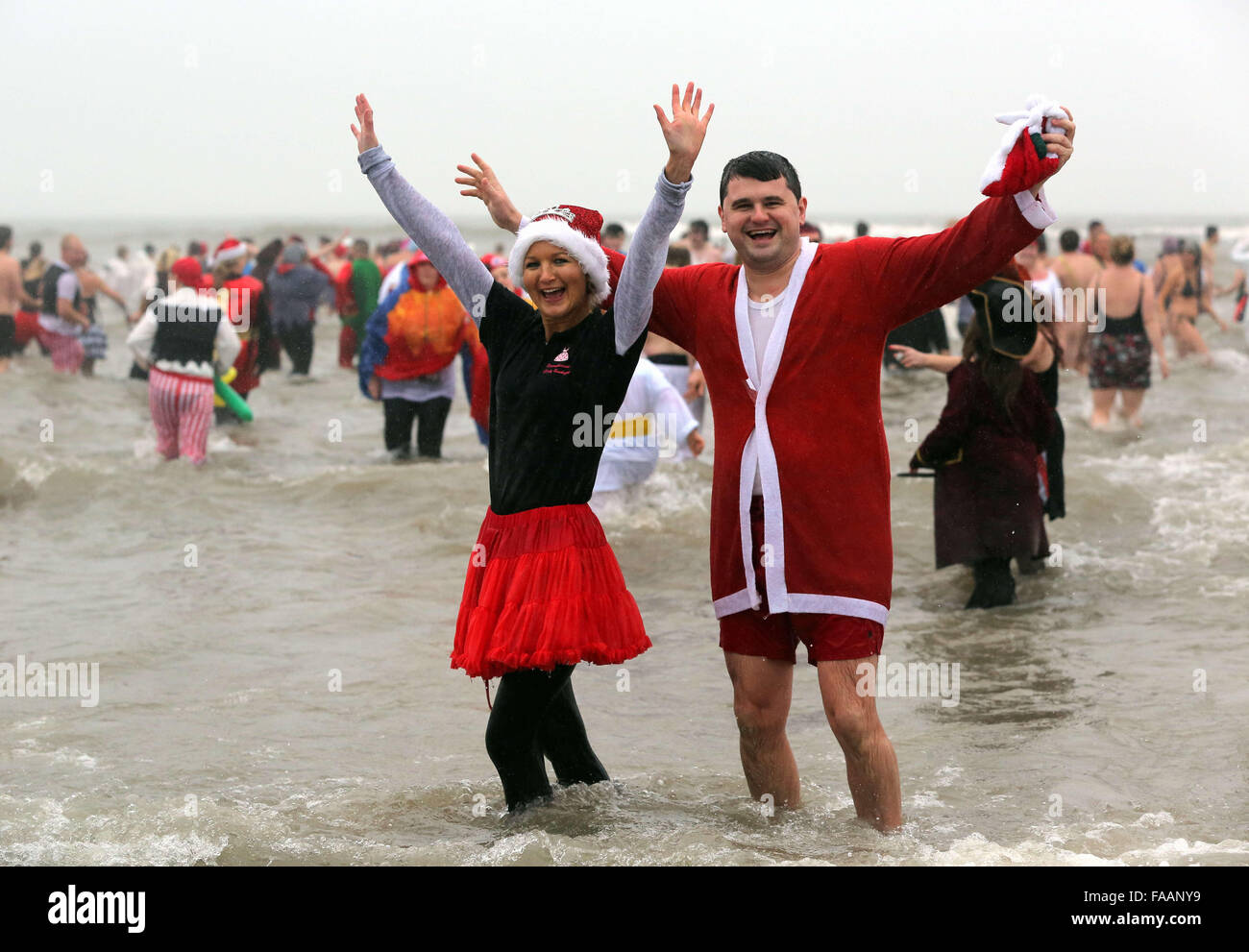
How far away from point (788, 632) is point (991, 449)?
152 inches

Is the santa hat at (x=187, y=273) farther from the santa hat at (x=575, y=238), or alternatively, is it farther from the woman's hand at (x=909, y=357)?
the santa hat at (x=575, y=238)

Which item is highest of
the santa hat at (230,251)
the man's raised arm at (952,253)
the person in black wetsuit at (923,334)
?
the santa hat at (230,251)

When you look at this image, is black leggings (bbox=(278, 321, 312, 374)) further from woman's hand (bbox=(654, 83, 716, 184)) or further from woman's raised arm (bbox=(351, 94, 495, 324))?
woman's hand (bbox=(654, 83, 716, 184))

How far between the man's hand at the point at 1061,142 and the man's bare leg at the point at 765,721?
1.46 m

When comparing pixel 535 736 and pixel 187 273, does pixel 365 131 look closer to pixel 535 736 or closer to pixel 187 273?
pixel 535 736

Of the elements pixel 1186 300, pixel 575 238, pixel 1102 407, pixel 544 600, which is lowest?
pixel 1102 407

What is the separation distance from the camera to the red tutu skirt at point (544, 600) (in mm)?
4074

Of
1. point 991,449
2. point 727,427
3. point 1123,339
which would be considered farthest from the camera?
point 1123,339

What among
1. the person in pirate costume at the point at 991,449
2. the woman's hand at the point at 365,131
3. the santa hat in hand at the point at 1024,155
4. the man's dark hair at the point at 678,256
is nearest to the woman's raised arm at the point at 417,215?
the woman's hand at the point at 365,131

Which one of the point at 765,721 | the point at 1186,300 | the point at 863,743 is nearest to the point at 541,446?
the point at 765,721

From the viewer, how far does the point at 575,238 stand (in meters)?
4.15

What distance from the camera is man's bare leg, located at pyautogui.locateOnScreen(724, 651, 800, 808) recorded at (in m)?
4.25

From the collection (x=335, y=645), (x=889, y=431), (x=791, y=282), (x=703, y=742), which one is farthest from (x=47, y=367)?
(x=791, y=282)

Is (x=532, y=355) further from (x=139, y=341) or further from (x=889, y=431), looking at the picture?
(x=889, y=431)
